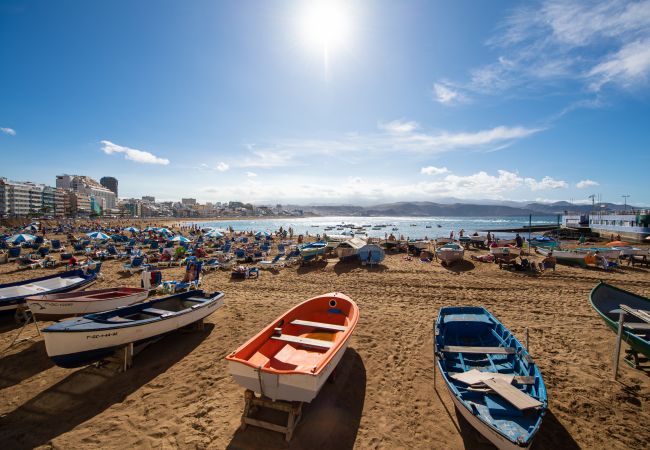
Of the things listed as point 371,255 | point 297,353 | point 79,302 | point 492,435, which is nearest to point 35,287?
point 79,302

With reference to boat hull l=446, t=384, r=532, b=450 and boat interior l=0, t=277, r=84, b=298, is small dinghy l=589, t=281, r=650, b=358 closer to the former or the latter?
boat hull l=446, t=384, r=532, b=450

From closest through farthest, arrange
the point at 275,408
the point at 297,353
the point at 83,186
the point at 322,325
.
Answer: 1. the point at 275,408
2. the point at 297,353
3. the point at 322,325
4. the point at 83,186

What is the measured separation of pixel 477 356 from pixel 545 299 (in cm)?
798

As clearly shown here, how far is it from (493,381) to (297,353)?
3.54 m

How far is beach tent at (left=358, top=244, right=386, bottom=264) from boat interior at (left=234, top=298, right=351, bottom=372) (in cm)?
1114

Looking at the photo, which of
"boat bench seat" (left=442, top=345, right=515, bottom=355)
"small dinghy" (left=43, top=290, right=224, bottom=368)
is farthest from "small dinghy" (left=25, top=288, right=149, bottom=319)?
"boat bench seat" (left=442, top=345, right=515, bottom=355)

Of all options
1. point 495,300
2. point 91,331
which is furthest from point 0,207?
point 495,300

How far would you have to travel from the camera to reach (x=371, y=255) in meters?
18.9

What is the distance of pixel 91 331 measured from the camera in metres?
5.88

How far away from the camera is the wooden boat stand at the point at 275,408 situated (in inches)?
177

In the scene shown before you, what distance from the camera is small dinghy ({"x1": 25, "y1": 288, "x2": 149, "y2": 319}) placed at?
7.93 metres

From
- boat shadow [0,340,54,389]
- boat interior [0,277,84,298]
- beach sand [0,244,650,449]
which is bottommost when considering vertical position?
boat shadow [0,340,54,389]

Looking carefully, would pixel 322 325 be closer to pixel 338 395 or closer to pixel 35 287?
pixel 338 395

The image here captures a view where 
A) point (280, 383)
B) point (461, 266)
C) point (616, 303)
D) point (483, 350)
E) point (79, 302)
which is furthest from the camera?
point (461, 266)
